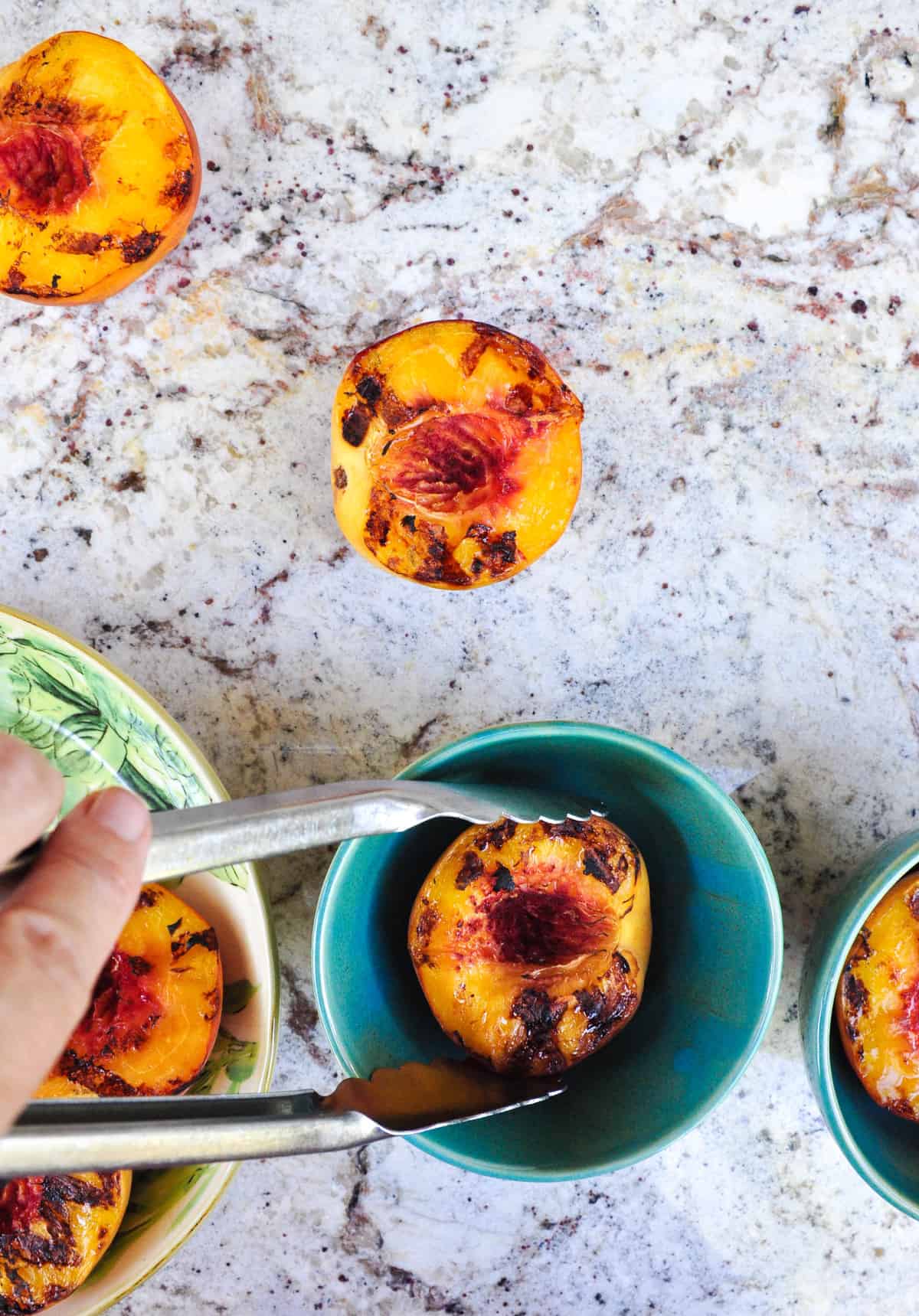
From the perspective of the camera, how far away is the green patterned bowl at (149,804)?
768mm

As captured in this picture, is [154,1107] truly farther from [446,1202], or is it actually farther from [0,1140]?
[446,1202]

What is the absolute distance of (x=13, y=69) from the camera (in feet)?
2.64

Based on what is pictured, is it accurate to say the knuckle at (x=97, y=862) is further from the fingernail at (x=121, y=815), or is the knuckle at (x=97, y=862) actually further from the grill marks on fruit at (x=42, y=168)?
the grill marks on fruit at (x=42, y=168)

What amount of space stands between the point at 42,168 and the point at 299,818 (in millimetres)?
531

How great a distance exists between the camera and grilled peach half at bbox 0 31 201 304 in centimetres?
78

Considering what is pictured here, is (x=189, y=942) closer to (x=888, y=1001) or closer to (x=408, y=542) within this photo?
(x=408, y=542)

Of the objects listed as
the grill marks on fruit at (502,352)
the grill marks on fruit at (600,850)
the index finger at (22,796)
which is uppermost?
the grill marks on fruit at (502,352)

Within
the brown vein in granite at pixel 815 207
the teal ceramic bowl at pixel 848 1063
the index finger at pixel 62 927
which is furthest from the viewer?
the brown vein in granite at pixel 815 207

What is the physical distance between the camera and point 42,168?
0.79 metres

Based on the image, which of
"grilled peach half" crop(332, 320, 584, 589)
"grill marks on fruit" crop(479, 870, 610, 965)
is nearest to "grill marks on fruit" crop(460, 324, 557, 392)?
"grilled peach half" crop(332, 320, 584, 589)

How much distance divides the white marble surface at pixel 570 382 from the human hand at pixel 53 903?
1.26ft

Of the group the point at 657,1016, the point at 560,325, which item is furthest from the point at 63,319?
the point at 657,1016

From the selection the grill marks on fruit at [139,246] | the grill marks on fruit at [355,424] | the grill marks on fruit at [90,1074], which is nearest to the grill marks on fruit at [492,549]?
the grill marks on fruit at [355,424]

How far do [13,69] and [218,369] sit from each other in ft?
0.84
